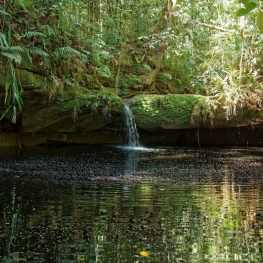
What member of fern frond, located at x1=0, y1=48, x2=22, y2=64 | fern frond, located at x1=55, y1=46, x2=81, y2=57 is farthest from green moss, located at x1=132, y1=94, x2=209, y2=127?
fern frond, located at x1=0, y1=48, x2=22, y2=64

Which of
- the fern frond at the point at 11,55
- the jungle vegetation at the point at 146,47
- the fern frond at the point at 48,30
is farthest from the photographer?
the jungle vegetation at the point at 146,47

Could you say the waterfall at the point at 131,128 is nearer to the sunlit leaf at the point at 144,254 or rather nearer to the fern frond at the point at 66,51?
the fern frond at the point at 66,51

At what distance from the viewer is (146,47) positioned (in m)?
14.9

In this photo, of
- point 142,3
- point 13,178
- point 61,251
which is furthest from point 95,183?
point 142,3

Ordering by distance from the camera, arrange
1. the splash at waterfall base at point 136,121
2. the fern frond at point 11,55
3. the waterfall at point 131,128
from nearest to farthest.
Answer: the fern frond at point 11,55 → the splash at waterfall base at point 136,121 → the waterfall at point 131,128

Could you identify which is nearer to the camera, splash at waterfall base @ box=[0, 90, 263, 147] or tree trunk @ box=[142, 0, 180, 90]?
splash at waterfall base @ box=[0, 90, 263, 147]

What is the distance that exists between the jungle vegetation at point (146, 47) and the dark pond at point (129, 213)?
3.48 metres

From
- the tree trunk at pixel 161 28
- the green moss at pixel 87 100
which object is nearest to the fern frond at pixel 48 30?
the green moss at pixel 87 100

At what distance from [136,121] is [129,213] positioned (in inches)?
355

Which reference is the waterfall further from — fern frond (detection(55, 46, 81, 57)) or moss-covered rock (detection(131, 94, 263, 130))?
fern frond (detection(55, 46, 81, 57))

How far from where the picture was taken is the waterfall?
13.0 meters

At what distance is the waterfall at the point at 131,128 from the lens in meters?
13.0

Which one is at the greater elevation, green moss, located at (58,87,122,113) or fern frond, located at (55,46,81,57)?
fern frond, located at (55,46,81,57)

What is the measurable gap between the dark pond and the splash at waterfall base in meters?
4.07
